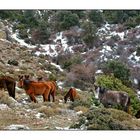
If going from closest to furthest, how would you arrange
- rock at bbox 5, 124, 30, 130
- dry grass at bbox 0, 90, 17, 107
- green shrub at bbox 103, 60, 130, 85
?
rock at bbox 5, 124, 30, 130
dry grass at bbox 0, 90, 17, 107
green shrub at bbox 103, 60, 130, 85

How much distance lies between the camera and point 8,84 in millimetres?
12133

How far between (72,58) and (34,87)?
0.70 m

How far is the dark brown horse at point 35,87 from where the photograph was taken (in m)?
12.2

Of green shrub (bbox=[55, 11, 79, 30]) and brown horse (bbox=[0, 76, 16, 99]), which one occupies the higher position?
green shrub (bbox=[55, 11, 79, 30])

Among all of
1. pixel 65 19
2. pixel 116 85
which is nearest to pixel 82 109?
pixel 116 85

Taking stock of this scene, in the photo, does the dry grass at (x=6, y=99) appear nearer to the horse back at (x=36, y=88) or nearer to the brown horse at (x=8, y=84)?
the brown horse at (x=8, y=84)

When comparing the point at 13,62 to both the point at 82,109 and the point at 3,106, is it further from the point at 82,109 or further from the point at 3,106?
the point at 82,109

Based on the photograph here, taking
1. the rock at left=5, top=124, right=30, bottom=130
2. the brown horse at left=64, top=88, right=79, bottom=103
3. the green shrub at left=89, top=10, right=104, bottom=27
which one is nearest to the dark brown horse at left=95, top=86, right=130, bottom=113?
the brown horse at left=64, top=88, right=79, bottom=103

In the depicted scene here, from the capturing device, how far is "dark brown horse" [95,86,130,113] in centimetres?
1216

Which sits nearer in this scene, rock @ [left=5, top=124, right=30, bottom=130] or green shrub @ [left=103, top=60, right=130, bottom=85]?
rock @ [left=5, top=124, right=30, bottom=130]

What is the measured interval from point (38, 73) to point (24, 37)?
22.4 inches

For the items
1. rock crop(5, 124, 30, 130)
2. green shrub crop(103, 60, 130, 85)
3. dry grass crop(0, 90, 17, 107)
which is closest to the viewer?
rock crop(5, 124, 30, 130)

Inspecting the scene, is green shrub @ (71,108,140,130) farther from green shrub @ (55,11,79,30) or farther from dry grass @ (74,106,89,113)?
green shrub @ (55,11,79,30)

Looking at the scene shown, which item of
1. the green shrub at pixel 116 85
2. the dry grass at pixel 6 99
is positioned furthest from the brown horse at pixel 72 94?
the dry grass at pixel 6 99
